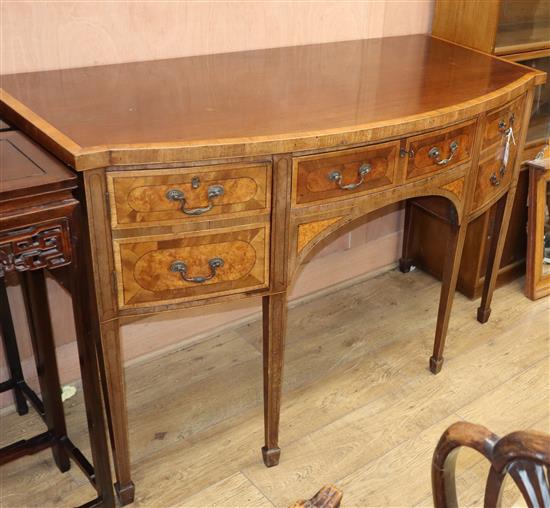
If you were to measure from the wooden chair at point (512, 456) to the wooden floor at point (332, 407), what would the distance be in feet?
3.65

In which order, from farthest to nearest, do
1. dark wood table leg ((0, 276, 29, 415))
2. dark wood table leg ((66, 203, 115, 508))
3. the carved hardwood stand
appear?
dark wood table leg ((0, 276, 29, 415)), dark wood table leg ((66, 203, 115, 508)), the carved hardwood stand

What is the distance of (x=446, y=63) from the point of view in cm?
214

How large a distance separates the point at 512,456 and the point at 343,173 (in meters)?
0.97

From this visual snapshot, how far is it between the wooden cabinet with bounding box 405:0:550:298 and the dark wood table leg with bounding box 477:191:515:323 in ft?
0.47

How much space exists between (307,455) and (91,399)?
0.67 meters

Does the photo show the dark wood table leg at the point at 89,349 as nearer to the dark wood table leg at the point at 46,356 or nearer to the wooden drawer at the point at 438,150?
the dark wood table leg at the point at 46,356

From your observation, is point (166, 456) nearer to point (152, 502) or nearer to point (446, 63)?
point (152, 502)

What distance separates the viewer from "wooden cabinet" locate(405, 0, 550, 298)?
206 centimetres

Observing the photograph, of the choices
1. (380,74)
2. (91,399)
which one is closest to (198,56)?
(380,74)

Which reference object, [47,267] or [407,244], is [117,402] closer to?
[47,267]

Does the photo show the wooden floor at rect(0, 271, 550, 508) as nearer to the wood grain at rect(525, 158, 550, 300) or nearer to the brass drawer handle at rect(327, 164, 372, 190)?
the wood grain at rect(525, 158, 550, 300)

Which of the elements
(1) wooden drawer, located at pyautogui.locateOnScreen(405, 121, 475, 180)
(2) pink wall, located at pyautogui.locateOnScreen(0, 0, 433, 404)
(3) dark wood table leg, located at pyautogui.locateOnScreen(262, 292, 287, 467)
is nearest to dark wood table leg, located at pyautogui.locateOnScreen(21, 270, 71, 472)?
(2) pink wall, located at pyautogui.locateOnScreen(0, 0, 433, 404)

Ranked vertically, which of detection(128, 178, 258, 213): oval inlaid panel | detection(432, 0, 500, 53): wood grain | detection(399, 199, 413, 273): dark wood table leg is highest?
detection(432, 0, 500, 53): wood grain

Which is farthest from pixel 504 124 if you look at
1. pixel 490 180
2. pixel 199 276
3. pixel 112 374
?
pixel 112 374
